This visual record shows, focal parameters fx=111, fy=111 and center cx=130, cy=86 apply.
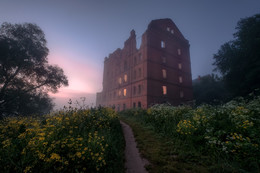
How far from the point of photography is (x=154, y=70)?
2302cm

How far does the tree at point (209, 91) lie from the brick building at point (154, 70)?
4803 millimetres

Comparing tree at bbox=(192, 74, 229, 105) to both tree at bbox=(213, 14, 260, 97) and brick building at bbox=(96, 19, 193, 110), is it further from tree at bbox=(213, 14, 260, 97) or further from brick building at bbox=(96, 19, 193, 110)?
tree at bbox=(213, 14, 260, 97)

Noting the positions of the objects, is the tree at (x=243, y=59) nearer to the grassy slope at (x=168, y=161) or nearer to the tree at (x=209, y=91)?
the tree at (x=209, y=91)

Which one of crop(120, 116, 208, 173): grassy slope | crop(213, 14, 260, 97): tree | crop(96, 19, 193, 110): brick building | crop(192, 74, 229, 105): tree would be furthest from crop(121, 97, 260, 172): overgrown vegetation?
crop(192, 74, 229, 105): tree

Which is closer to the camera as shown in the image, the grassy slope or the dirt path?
the grassy slope

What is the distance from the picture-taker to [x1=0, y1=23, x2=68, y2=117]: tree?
12680mm

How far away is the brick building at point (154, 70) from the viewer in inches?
885

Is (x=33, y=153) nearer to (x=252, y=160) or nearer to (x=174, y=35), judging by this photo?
(x=252, y=160)

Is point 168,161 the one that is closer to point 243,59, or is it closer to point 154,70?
point 154,70

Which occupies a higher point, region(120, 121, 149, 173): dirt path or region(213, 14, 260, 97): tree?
region(213, 14, 260, 97): tree

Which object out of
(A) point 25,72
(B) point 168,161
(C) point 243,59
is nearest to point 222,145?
(B) point 168,161

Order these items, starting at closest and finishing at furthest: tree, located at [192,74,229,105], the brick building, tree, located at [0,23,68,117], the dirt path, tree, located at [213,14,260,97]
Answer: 1. the dirt path
2. tree, located at [0,23,68,117]
3. tree, located at [213,14,260,97]
4. the brick building
5. tree, located at [192,74,229,105]

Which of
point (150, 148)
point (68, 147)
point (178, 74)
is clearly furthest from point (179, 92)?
point (68, 147)

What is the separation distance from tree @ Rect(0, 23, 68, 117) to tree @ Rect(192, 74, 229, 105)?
104ft
